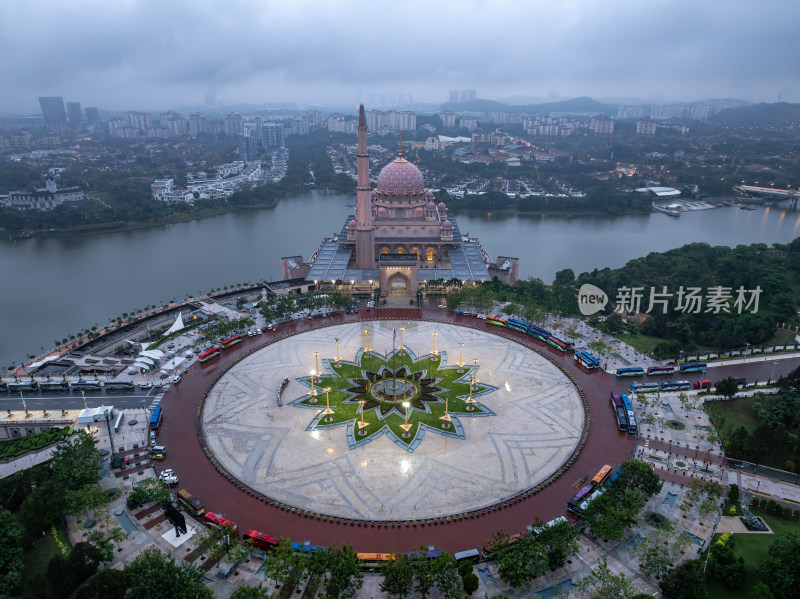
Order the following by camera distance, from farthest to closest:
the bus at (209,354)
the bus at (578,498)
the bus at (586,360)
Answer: the bus at (209,354), the bus at (586,360), the bus at (578,498)

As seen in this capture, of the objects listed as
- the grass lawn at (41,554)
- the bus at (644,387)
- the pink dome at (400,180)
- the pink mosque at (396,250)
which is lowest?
the grass lawn at (41,554)

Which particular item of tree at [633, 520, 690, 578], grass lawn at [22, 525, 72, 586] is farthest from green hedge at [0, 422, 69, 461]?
tree at [633, 520, 690, 578]

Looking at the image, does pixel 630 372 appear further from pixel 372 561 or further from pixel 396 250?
pixel 396 250

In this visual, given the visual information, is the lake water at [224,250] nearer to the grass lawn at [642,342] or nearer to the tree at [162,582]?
the grass lawn at [642,342]

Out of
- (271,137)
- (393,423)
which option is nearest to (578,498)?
(393,423)

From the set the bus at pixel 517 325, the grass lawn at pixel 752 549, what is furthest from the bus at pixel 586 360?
the grass lawn at pixel 752 549

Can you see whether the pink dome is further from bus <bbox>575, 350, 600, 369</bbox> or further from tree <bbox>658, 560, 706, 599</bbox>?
tree <bbox>658, 560, 706, 599</bbox>

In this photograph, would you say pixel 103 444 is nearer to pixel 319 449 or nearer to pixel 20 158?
pixel 319 449

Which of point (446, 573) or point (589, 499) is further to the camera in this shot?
point (589, 499)
